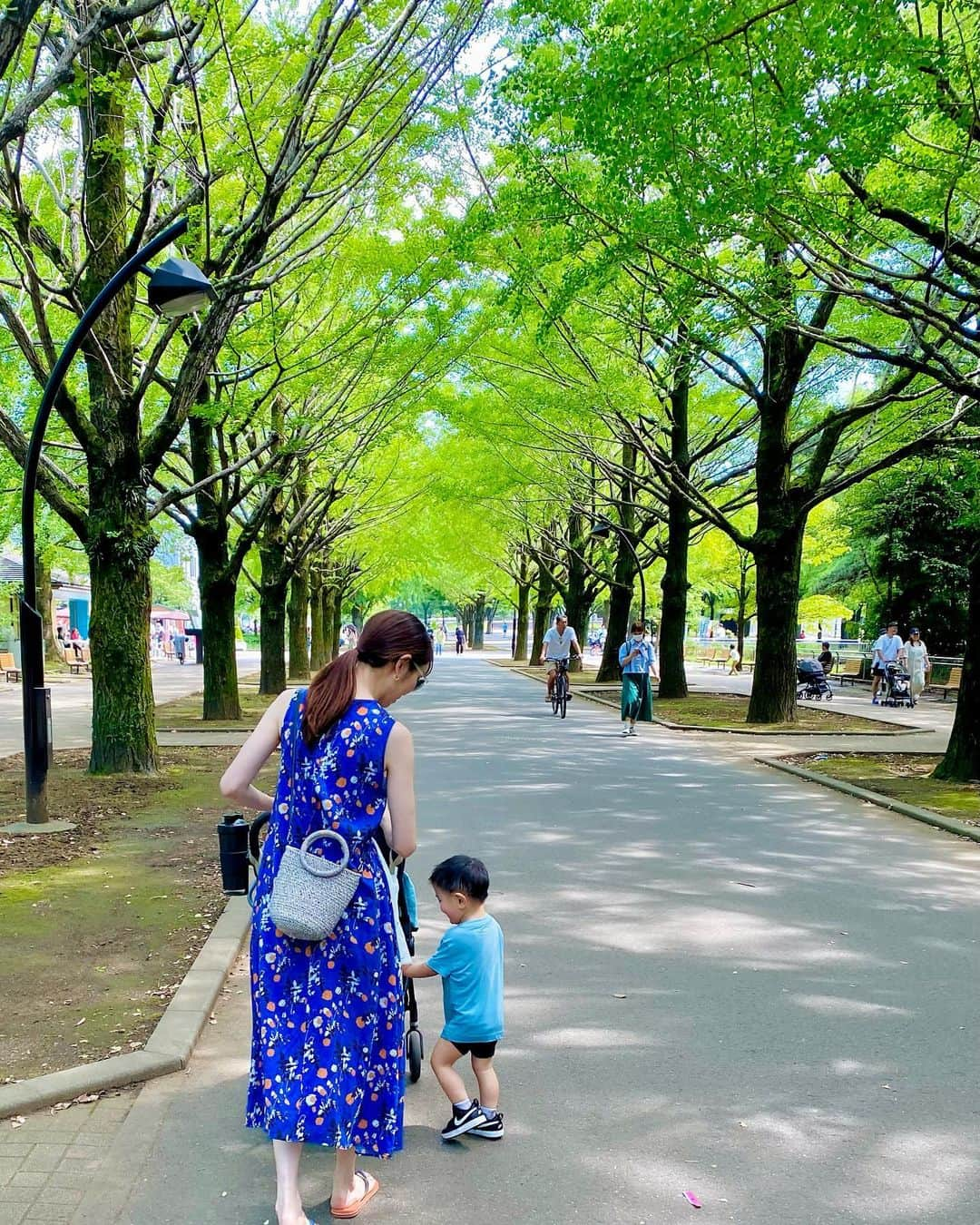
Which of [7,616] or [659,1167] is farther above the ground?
[7,616]

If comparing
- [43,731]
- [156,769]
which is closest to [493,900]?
[43,731]

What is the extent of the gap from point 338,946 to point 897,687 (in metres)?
25.0

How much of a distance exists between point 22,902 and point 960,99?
971 centimetres

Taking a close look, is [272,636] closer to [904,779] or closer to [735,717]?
[735,717]

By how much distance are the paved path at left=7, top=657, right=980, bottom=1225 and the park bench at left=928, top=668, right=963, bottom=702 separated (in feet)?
72.1

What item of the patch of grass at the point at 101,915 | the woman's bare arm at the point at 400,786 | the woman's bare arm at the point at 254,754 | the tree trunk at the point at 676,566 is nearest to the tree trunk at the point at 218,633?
the patch of grass at the point at 101,915

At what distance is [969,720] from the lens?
1160 centimetres

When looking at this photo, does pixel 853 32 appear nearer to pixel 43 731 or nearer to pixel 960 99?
pixel 960 99

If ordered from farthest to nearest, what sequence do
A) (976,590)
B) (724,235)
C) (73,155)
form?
1. (73,155)
2. (976,590)
3. (724,235)

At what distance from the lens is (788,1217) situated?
122 inches

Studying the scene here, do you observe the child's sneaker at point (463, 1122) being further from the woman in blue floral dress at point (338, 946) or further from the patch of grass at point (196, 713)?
the patch of grass at point (196, 713)

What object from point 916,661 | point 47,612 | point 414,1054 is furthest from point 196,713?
point 47,612

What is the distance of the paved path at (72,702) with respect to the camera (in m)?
16.0

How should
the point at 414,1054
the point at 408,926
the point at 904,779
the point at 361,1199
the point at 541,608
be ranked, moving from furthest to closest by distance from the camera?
1. the point at 541,608
2. the point at 904,779
3. the point at 414,1054
4. the point at 408,926
5. the point at 361,1199
